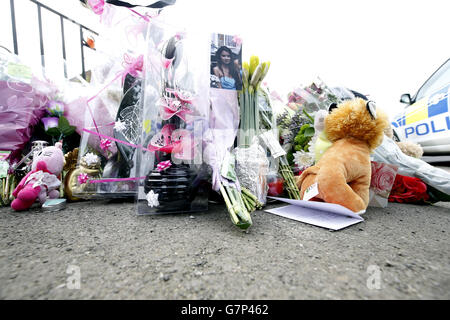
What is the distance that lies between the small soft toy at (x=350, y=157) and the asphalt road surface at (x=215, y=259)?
14cm

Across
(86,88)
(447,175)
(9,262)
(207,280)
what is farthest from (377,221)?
(86,88)

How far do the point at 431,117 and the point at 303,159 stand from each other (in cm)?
180

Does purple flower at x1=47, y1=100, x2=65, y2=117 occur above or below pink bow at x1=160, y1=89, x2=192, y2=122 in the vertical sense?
above

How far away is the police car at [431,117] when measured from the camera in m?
1.82

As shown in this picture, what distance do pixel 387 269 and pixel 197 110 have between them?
89 cm

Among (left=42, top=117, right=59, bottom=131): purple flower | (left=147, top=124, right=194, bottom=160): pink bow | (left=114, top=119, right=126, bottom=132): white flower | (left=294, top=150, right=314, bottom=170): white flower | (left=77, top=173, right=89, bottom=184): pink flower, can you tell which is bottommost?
(left=77, top=173, right=89, bottom=184): pink flower

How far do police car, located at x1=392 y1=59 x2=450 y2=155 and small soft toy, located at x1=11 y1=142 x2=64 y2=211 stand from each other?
2.42 metres

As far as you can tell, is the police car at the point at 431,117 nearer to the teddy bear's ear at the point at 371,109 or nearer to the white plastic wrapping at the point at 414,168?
the white plastic wrapping at the point at 414,168

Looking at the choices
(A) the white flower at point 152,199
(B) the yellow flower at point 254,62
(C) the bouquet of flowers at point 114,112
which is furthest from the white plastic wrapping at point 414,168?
(C) the bouquet of flowers at point 114,112

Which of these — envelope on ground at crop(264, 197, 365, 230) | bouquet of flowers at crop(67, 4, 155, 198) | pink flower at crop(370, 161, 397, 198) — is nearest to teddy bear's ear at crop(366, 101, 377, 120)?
pink flower at crop(370, 161, 397, 198)

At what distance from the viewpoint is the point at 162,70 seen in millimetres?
924

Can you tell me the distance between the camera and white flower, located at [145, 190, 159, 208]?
0.83m

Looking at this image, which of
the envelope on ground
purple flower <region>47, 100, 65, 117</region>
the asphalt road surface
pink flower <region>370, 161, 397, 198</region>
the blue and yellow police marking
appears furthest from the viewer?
the blue and yellow police marking

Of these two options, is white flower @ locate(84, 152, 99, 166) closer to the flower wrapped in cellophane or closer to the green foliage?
the flower wrapped in cellophane
